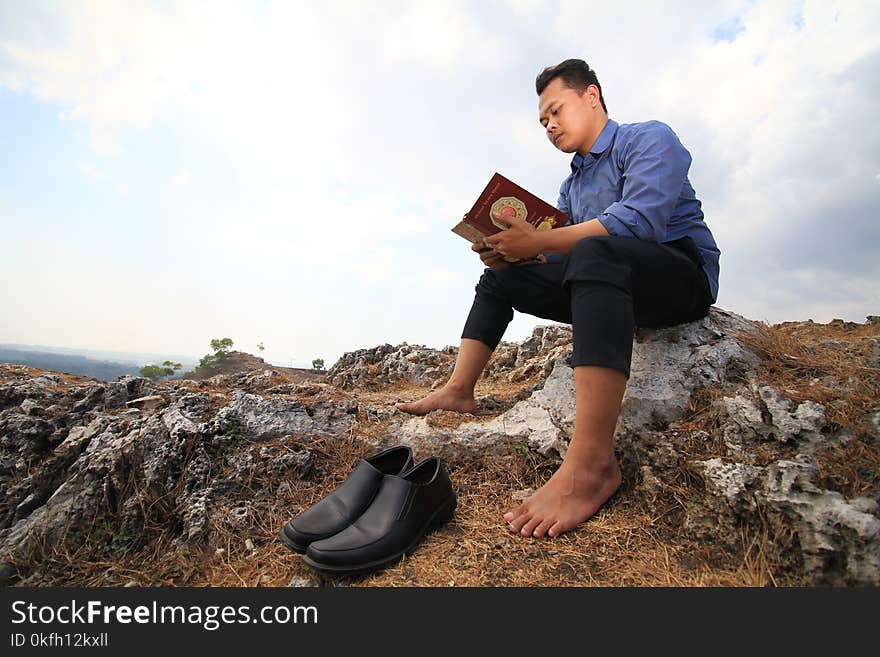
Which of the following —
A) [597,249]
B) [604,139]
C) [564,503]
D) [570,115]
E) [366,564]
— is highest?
[570,115]

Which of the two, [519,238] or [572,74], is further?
[572,74]

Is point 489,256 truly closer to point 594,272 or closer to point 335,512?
point 594,272

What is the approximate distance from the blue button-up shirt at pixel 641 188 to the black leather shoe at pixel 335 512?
1.86m

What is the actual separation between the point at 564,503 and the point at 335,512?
3.66 feet

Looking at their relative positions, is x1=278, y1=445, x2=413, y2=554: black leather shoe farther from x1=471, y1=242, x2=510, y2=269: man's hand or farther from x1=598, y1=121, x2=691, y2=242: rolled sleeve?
x1=598, y1=121, x2=691, y2=242: rolled sleeve

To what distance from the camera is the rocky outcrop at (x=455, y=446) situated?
6.31ft

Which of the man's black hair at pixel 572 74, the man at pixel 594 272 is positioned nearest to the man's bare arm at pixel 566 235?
the man at pixel 594 272

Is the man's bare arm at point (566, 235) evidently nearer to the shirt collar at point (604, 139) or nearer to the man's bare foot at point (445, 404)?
the shirt collar at point (604, 139)

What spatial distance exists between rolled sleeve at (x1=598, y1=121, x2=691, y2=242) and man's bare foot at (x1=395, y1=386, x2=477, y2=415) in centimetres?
159

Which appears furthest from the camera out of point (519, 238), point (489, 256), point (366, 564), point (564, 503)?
point (489, 256)

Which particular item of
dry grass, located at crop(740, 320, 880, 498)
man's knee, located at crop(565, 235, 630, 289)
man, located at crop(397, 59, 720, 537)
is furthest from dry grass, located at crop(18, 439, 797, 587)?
man's knee, located at crop(565, 235, 630, 289)

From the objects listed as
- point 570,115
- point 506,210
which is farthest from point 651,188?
point 570,115

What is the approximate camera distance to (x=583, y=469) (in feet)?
7.19

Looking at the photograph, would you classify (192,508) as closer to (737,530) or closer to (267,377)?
(267,377)
